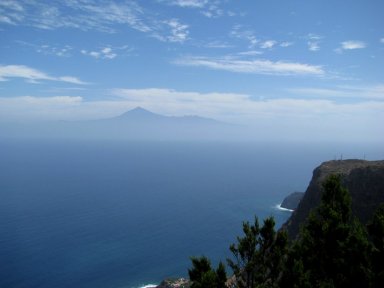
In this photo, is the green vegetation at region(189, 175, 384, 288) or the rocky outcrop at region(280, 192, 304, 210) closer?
the green vegetation at region(189, 175, 384, 288)

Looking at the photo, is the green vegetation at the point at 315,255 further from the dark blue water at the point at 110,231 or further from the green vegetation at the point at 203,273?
the dark blue water at the point at 110,231

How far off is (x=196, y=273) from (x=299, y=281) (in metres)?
6.52

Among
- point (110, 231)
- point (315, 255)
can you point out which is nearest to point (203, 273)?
point (315, 255)

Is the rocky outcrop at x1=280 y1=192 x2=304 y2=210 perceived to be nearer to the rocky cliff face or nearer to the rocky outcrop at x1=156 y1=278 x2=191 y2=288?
the rocky cliff face

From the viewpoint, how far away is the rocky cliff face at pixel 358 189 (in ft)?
195

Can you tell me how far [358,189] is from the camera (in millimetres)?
63625

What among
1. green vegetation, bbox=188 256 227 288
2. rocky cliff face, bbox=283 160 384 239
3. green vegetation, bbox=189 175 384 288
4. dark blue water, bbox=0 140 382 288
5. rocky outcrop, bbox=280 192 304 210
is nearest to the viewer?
green vegetation, bbox=188 256 227 288

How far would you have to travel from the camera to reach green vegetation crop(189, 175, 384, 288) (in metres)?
22.2

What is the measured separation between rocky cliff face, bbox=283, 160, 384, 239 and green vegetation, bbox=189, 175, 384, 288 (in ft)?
107

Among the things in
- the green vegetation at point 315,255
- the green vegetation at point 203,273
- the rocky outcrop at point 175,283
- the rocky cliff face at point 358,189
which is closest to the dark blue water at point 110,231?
the rocky outcrop at point 175,283

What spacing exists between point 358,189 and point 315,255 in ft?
139

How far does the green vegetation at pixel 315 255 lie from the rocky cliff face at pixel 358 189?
3256 cm

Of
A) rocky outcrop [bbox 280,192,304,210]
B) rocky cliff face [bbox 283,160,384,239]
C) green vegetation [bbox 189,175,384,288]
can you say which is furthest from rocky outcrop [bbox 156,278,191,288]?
rocky outcrop [bbox 280,192,304,210]

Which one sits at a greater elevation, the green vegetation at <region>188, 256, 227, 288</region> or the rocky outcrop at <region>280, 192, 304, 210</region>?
the green vegetation at <region>188, 256, 227, 288</region>
